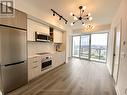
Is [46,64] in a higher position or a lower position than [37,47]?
lower

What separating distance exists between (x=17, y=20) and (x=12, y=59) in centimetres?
117

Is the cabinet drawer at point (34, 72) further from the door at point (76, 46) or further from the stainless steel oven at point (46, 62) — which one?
the door at point (76, 46)

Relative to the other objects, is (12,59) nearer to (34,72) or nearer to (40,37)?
(34,72)

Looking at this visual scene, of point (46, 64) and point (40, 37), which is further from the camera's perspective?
point (46, 64)

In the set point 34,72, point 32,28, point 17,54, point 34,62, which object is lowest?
point 34,72

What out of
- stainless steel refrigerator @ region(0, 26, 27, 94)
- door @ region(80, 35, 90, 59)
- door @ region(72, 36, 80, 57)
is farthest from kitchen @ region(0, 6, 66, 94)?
door @ region(72, 36, 80, 57)

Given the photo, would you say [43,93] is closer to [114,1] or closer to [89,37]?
[114,1]

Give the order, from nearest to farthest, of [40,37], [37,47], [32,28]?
[32,28]
[40,37]
[37,47]

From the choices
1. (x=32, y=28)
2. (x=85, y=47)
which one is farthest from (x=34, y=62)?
(x=85, y=47)

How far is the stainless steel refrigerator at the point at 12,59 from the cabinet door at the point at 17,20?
0.13 m

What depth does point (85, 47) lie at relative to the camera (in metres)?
7.59

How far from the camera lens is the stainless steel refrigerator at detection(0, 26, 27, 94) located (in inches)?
86.4

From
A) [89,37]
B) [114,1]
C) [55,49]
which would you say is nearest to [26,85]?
[55,49]

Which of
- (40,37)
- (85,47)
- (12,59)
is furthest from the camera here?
(85,47)
